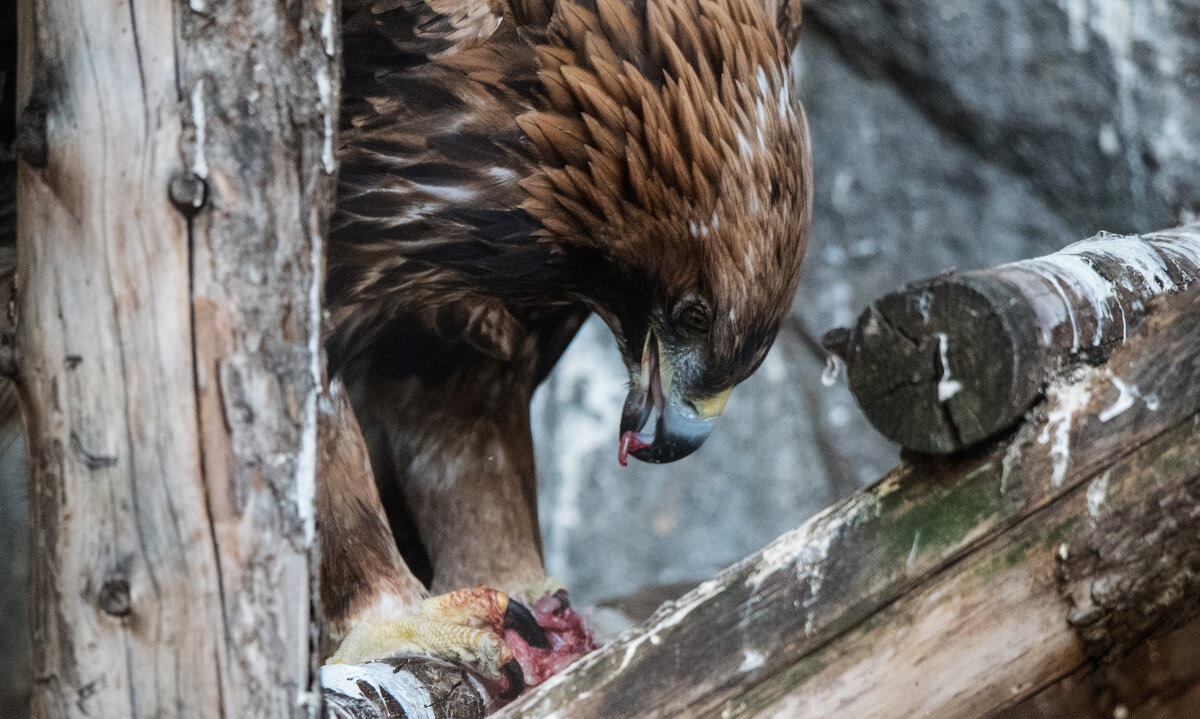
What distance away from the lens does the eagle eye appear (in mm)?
1780

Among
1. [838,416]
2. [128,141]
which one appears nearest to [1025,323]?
[128,141]

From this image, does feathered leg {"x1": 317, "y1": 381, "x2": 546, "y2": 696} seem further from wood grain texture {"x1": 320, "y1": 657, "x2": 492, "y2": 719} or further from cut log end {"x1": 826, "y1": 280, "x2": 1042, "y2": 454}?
cut log end {"x1": 826, "y1": 280, "x2": 1042, "y2": 454}

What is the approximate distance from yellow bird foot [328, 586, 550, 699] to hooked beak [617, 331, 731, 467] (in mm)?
354

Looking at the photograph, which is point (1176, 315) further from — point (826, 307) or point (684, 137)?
point (826, 307)

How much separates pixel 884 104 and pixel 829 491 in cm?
138

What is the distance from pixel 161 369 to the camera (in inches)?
Result: 39.2

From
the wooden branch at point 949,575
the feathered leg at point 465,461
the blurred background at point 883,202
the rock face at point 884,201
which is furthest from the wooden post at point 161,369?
the rock face at point 884,201

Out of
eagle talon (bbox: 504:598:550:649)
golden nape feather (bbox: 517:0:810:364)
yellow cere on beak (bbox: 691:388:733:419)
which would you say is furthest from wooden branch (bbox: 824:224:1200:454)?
eagle talon (bbox: 504:598:550:649)

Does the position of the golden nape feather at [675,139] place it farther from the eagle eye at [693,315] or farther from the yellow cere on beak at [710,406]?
the yellow cere on beak at [710,406]

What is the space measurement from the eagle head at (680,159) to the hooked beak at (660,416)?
0.09 metres

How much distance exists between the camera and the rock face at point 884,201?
128 inches

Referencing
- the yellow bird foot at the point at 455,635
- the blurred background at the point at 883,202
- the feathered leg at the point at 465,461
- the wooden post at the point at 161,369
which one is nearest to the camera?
the wooden post at the point at 161,369

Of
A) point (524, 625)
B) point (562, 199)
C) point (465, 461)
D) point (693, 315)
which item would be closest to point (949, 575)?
point (693, 315)

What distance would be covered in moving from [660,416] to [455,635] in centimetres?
50
